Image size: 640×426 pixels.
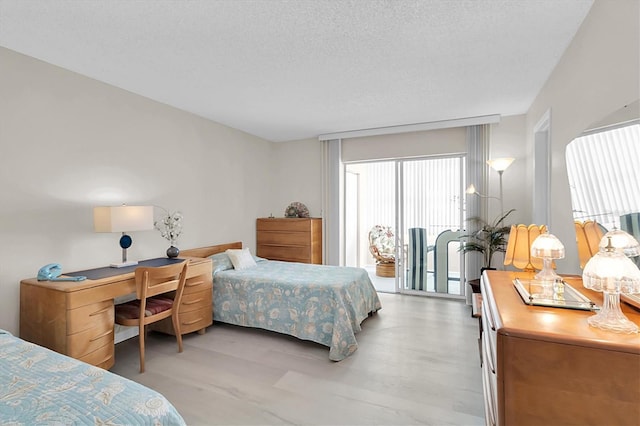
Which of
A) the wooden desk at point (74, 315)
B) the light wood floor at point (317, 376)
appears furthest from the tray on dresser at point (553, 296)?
the wooden desk at point (74, 315)

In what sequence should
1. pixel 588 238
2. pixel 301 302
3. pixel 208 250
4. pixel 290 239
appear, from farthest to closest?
pixel 290 239, pixel 208 250, pixel 301 302, pixel 588 238

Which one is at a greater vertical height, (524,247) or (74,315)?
(524,247)

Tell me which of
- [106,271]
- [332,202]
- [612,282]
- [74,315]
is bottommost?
[74,315]

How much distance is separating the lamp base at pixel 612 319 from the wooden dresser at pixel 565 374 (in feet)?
0.10

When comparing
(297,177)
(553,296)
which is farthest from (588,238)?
(297,177)

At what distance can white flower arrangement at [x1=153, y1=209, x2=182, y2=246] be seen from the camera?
3457mm

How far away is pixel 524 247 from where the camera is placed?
1.83m

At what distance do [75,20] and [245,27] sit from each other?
109 cm

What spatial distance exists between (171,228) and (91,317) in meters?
1.31

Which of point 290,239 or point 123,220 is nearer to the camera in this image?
point 123,220

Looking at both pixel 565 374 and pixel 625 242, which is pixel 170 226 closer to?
pixel 565 374

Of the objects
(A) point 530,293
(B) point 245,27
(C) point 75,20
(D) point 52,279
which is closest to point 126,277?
(D) point 52,279

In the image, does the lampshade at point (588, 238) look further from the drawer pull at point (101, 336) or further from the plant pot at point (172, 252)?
the plant pot at point (172, 252)

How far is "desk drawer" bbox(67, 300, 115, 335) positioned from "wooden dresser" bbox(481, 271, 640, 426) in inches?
104
